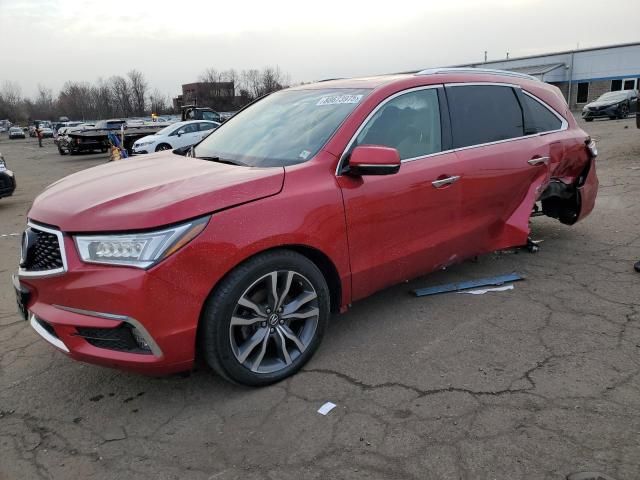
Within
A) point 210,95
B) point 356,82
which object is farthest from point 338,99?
point 210,95

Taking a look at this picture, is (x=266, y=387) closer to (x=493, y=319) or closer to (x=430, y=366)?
(x=430, y=366)

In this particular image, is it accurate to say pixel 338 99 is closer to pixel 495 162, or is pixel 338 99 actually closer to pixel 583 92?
pixel 495 162

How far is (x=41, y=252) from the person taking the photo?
279 centimetres

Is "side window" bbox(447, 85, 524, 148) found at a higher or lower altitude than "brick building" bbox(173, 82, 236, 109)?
lower

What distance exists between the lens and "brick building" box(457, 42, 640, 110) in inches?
1647

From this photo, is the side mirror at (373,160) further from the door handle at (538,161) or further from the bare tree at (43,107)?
the bare tree at (43,107)

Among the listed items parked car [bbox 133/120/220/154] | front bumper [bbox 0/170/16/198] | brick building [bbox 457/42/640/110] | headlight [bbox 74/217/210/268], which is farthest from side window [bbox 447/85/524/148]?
brick building [bbox 457/42/640/110]

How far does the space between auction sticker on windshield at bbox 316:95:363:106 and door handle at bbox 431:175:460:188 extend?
2.64ft

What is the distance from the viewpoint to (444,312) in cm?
395

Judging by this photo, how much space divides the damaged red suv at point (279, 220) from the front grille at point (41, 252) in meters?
0.01

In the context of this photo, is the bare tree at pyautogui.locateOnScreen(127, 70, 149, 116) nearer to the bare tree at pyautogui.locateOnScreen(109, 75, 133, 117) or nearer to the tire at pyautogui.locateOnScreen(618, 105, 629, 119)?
the bare tree at pyautogui.locateOnScreen(109, 75, 133, 117)

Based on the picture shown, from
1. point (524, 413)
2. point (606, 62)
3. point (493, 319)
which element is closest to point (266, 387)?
point (524, 413)

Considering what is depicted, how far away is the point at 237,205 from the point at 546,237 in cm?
428

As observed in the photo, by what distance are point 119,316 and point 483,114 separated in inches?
125
